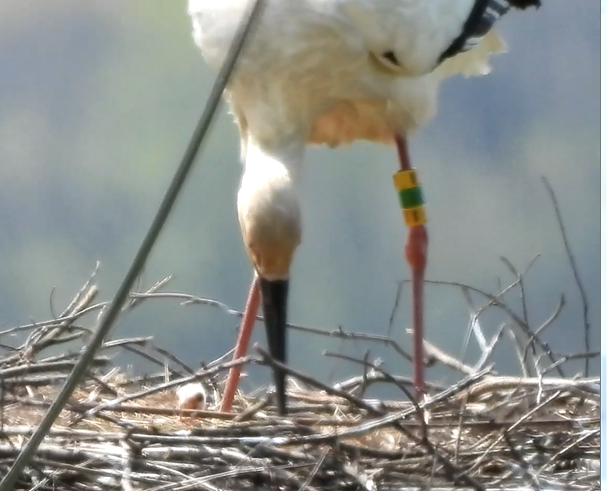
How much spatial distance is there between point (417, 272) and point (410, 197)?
0.55ft

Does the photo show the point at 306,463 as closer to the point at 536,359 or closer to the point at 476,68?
the point at 536,359

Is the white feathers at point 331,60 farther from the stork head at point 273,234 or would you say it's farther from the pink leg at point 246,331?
the pink leg at point 246,331

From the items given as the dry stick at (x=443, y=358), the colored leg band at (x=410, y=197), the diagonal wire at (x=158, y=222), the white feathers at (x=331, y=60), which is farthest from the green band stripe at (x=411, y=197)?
the diagonal wire at (x=158, y=222)

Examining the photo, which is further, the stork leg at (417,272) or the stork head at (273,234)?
the stork leg at (417,272)

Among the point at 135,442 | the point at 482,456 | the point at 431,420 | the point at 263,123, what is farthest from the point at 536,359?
the point at 135,442

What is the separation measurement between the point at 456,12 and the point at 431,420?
829 millimetres

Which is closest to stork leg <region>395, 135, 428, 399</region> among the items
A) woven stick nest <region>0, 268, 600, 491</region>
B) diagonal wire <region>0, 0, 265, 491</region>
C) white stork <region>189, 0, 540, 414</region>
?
white stork <region>189, 0, 540, 414</region>

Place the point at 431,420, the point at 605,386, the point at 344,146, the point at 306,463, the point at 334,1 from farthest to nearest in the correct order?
the point at 344,146 → the point at 334,1 → the point at 431,420 → the point at 306,463 → the point at 605,386

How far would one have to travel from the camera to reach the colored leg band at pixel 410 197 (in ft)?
7.75

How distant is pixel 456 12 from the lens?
→ 2.32m

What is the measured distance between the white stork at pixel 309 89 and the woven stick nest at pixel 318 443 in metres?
0.29

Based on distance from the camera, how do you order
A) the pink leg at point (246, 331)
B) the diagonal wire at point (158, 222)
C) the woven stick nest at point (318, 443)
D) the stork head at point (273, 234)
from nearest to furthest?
the diagonal wire at point (158, 222) < the woven stick nest at point (318, 443) < the stork head at point (273, 234) < the pink leg at point (246, 331)

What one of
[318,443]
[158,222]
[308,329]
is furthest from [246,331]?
[158,222]

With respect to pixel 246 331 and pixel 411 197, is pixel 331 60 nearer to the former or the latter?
pixel 411 197
